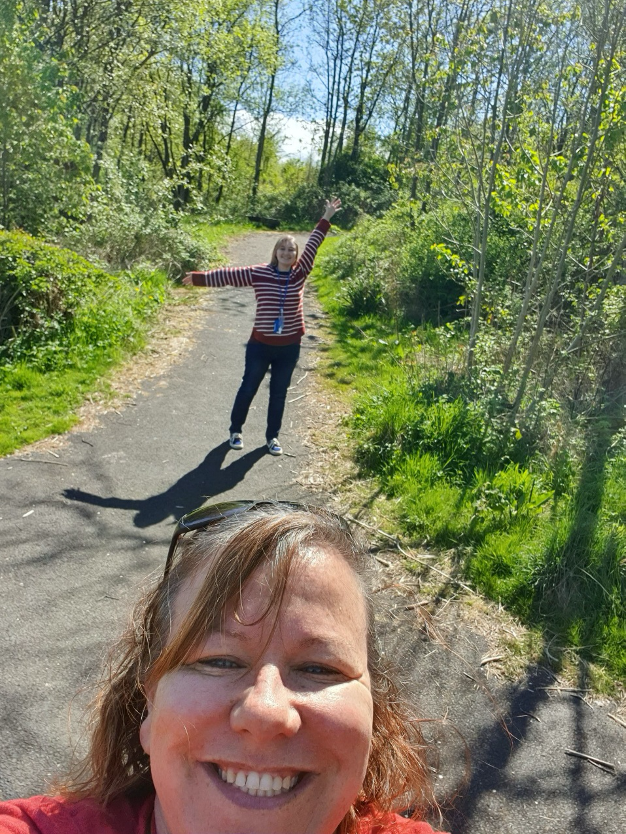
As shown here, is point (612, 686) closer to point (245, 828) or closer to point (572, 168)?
point (245, 828)

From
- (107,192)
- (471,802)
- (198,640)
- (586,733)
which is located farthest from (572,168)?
(107,192)

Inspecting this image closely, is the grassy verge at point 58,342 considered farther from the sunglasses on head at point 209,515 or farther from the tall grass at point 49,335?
the sunglasses on head at point 209,515

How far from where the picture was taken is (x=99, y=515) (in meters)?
4.99

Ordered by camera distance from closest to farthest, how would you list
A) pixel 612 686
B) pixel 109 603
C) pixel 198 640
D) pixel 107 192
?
pixel 198 640
pixel 612 686
pixel 109 603
pixel 107 192

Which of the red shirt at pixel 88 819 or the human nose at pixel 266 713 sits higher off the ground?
the human nose at pixel 266 713

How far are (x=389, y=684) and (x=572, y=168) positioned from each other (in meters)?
5.87

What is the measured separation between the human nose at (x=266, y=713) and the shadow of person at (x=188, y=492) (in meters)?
3.59

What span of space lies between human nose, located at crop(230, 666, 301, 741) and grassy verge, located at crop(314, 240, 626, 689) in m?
3.05

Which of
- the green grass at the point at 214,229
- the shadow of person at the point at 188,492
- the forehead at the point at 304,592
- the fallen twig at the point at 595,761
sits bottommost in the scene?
the fallen twig at the point at 595,761

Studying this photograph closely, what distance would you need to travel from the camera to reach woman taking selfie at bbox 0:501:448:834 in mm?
1104

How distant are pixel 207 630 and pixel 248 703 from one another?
19 centimetres

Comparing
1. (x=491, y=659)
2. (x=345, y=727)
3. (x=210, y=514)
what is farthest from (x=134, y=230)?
(x=345, y=727)

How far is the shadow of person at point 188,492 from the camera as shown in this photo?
5172mm

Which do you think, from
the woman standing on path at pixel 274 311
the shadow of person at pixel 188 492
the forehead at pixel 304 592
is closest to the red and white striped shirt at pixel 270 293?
the woman standing on path at pixel 274 311
